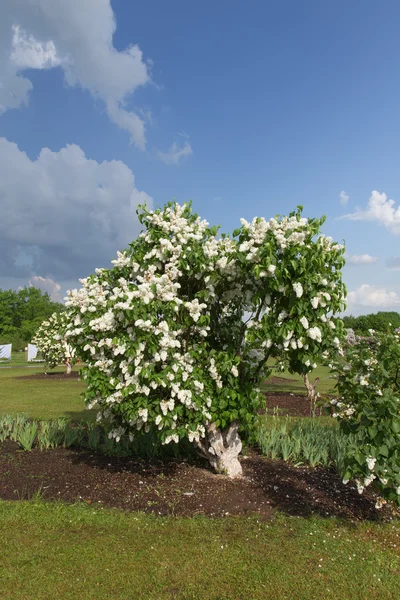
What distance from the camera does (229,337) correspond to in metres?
6.66

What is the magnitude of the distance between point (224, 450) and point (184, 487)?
2.71 feet

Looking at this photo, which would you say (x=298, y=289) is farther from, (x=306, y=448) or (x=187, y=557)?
(x=306, y=448)

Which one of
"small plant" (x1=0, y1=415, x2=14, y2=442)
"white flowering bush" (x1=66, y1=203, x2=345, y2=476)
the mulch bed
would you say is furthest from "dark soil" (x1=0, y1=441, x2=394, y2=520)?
"small plant" (x1=0, y1=415, x2=14, y2=442)

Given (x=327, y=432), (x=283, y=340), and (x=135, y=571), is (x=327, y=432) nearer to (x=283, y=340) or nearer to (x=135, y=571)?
(x=283, y=340)

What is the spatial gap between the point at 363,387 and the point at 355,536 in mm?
1664

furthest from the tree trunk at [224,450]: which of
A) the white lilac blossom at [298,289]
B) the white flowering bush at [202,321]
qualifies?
the white lilac blossom at [298,289]

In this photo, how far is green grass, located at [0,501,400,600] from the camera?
12.4 ft

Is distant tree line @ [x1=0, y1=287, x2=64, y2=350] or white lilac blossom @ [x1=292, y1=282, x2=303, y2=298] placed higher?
distant tree line @ [x1=0, y1=287, x2=64, y2=350]

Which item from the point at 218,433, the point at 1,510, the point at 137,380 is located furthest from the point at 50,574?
the point at 218,433

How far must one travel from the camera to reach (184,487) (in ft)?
20.0

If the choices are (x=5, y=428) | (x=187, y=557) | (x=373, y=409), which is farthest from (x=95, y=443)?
(x=373, y=409)

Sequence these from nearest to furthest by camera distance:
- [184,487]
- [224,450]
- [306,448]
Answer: [184,487], [224,450], [306,448]

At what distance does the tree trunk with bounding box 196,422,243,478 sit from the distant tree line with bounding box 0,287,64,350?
66.6 m

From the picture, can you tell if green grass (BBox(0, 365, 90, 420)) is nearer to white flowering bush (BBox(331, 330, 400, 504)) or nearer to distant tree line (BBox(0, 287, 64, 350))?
white flowering bush (BBox(331, 330, 400, 504))
